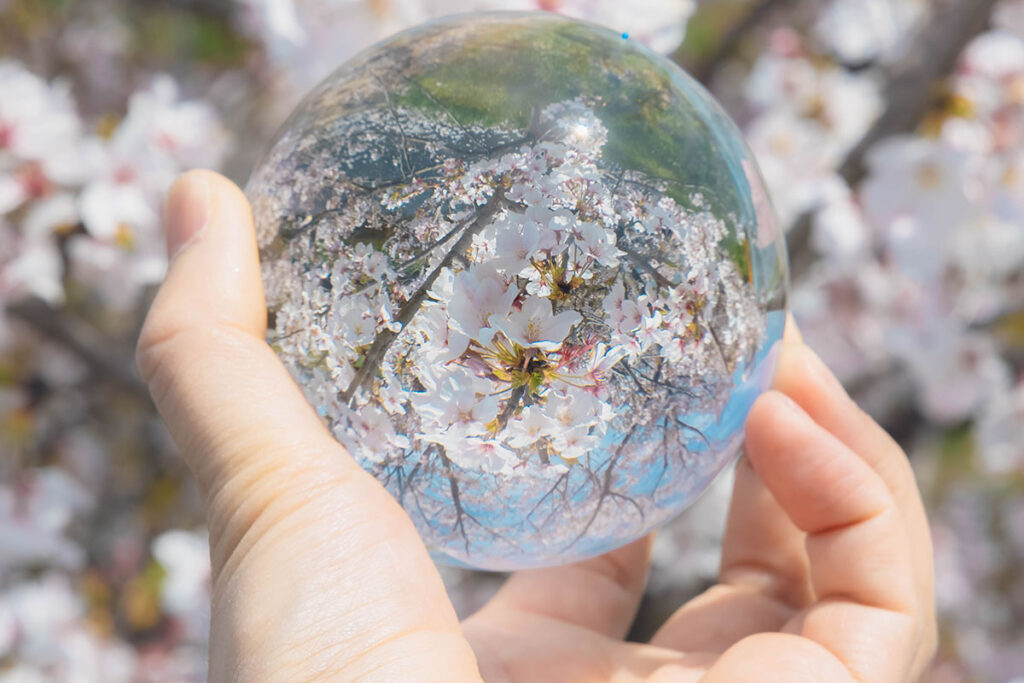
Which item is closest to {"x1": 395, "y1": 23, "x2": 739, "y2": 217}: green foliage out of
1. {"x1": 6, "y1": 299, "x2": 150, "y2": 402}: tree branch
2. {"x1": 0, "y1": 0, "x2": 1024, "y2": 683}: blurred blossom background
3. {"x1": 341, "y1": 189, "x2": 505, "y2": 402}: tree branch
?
{"x1": 341, "y1": 189, "x2": 505, "y2": 402}: tree branch

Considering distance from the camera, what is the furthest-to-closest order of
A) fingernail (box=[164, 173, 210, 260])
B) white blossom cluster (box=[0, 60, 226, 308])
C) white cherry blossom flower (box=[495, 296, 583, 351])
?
1. white blossom cluster (box=[0, 60, 226, 308])
2. fingernail (box=[164, 173, 210, 260])
3. white cherry blossom flower (box=[495, 296, 583, 351])

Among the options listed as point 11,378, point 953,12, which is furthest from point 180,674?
point 953,12

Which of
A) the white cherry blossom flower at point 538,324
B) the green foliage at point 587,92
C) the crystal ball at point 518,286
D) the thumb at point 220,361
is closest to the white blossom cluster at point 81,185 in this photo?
the thumb at point 220,361

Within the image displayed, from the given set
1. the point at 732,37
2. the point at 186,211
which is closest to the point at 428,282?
the point at 186,211

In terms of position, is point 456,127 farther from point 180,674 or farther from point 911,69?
point 180,674

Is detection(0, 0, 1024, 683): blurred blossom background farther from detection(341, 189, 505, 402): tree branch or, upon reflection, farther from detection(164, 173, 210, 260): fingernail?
detection(341, 189, 505, 402): tree branch

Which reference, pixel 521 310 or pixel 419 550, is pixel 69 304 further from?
pixel 521 310
